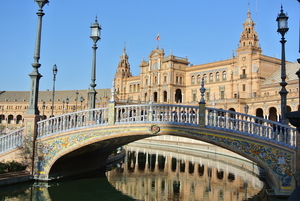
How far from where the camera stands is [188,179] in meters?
16.8

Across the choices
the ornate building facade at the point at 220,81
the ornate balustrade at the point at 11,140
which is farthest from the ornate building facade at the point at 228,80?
the ornate balustrade at the point at 11,140

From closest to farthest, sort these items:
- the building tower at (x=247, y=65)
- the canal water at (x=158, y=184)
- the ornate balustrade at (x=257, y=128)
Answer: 1. the ornate balustrade at (x=257, y=128)
2. the canal water at (x=158, y=184)
3. the building tower at (x=247, y=65)

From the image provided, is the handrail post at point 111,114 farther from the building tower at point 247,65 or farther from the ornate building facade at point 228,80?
the building tower at point 247,65

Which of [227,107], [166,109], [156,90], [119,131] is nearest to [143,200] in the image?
[119,131]

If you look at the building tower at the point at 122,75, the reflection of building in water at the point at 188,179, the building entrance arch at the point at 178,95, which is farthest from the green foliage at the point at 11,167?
the building tower at the point at 122,75

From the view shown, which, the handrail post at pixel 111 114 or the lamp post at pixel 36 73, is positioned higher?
the lamp post at pixel 36 73

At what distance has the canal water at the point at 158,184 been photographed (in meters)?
12.6

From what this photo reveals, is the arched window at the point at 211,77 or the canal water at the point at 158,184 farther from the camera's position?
the arched window at the point at 211,77

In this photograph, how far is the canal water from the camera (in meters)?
12.6

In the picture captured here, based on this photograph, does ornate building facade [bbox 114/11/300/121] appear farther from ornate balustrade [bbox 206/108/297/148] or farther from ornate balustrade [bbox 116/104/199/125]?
ornate balustrade [bbox 116/104/199/125]

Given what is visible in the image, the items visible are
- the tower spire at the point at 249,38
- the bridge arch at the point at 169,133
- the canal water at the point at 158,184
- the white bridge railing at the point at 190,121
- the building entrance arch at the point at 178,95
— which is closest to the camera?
the bridge arch at the point at 169,133

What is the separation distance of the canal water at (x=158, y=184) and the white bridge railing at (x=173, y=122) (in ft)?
7.38

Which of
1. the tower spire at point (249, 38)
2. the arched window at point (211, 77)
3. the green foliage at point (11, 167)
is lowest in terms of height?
the green foliage at point (11, 167)

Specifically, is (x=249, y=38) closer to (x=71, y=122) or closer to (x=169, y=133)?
(x=169, y=133)
